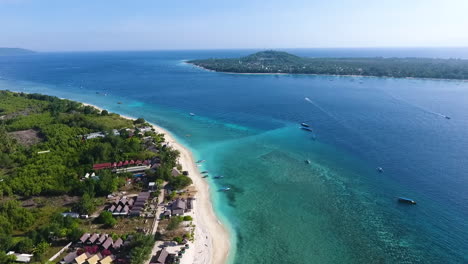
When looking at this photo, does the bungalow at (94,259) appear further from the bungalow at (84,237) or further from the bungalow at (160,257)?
the bungalow at (160,257)

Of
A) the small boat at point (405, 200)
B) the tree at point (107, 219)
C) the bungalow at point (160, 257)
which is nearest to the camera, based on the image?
the bungalow at point (160, 257)

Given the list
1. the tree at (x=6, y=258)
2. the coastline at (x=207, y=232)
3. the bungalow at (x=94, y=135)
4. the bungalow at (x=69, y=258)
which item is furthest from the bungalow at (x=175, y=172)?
the bungalow at (x=94, y=135)

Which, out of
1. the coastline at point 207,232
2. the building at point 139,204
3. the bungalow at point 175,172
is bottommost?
the coastline at point 207,232

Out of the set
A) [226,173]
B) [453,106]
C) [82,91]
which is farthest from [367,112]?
[82,91]

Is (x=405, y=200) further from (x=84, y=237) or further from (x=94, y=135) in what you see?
(x=94, y=135)

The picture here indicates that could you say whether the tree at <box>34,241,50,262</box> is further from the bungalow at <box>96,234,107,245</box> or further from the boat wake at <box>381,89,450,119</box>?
the boat wake at <box>381,89,450,119</box>

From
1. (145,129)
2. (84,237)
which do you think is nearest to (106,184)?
(84,237)

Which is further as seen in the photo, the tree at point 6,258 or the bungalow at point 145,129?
the bungalow at point 145,129
